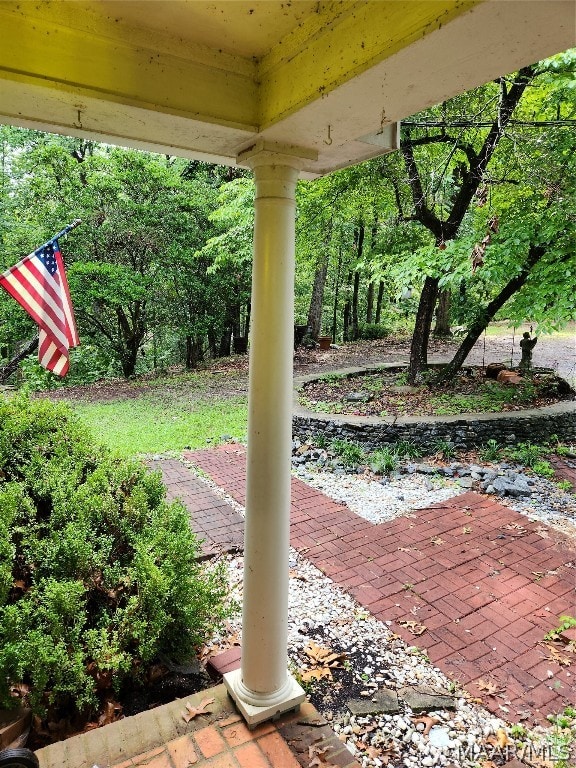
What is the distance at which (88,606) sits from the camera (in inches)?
98.8

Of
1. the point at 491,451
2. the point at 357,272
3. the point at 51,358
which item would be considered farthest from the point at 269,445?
the point at 357,272

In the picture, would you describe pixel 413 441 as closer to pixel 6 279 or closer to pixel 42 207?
pixel 6 279

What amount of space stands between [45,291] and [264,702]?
3.35 meters

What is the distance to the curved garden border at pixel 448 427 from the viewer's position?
6.01 m

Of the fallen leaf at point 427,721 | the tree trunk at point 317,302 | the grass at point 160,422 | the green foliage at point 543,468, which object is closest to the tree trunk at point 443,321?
the tree trunk at point 317,302

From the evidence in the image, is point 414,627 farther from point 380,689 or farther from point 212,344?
point 212,344

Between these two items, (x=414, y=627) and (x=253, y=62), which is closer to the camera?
(x=253, y=62)

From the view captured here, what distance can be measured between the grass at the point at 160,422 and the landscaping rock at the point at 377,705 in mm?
3999

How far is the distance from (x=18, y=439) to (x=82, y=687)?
1972 mm

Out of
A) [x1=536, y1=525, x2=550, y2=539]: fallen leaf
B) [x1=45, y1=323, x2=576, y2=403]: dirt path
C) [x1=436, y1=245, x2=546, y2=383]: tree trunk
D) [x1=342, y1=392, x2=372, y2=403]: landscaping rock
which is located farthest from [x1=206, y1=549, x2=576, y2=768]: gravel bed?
[x1=45, y1=323, x2=576, y2=403]: dirt path

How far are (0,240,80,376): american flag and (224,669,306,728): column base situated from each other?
2.95m

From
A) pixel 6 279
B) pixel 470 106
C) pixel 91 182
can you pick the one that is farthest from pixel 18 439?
pixel 91 182

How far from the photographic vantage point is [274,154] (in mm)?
1702

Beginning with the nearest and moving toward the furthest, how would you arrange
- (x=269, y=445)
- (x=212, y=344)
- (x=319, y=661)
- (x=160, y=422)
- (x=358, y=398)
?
(x=269, y=445)
(x=319, y=661)
(x=358, y=398)
(x=160, y=422)
(x=212, y=344)
